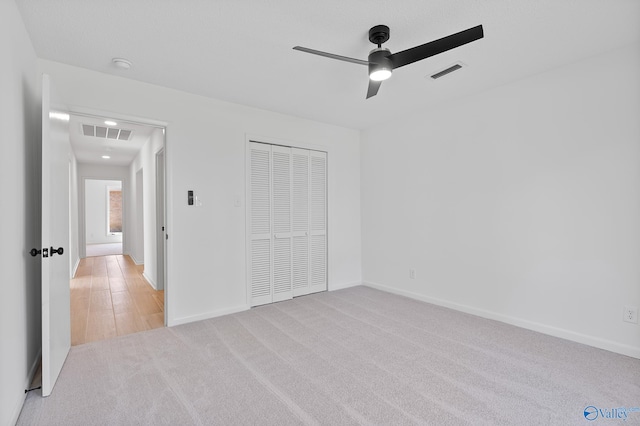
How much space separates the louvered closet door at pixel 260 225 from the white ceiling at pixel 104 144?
1.60 metres

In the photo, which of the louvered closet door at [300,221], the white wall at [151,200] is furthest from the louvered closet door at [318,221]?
the white wall at [151,200]

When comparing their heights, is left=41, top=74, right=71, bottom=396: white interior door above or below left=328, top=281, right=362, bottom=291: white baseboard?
above

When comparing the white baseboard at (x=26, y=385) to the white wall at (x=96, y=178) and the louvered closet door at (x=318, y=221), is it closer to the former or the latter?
the louvered closet door at (x=318, y=221)

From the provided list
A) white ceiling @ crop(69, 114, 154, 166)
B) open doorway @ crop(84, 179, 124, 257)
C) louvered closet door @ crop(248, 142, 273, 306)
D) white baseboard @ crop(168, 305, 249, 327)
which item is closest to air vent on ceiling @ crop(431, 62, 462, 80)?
louvered closet door @ crop(248, 142, 273, 306)

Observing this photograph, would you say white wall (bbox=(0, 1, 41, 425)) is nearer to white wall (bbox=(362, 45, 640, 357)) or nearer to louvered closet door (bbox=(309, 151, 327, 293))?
louvered closet door (bbox=(309, 151, 327, 293))

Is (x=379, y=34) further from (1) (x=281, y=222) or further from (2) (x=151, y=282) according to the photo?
(2) (x=151, y=282)

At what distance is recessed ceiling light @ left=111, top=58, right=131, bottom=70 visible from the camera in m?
2.59

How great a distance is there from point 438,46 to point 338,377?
2.25 meters

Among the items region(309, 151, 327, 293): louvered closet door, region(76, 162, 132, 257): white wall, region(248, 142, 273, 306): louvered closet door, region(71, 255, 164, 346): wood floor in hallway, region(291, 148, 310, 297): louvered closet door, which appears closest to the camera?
region(71, 255, 164, 346): wood floor in hallway

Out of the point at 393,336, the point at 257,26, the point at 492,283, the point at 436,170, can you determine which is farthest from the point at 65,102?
the point at 492,283

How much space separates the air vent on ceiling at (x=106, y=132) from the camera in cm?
459

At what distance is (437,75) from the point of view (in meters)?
2.94

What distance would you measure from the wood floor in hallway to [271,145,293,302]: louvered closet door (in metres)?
1.40

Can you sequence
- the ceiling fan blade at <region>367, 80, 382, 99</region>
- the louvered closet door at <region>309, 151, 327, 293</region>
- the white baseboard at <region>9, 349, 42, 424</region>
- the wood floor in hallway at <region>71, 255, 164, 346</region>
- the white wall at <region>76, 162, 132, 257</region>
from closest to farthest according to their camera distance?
the white baseboard at <region>9, 349, 42, 424</region> < the ceiling fan blade at <region>367, 80, 382, 99</region> < the wood floor in hallway at <region>71, 255, 164, 346</region> < the louvered closet door at <region>309, 151, 327, 293</region> < the white wall at <region>76, 162, 132, 257</region>
